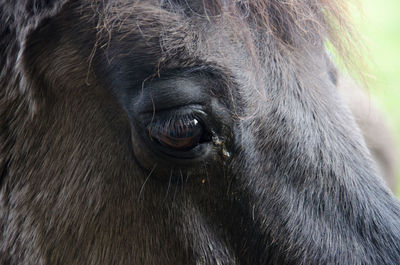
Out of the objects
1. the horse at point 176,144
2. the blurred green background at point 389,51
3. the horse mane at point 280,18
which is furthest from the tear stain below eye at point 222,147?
the blurred green background at point 389,51

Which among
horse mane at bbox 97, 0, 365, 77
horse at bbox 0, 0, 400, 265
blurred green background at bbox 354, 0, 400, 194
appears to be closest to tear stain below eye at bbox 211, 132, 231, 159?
horse at bbox 0, 0, 400, 265

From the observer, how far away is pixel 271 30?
206cm

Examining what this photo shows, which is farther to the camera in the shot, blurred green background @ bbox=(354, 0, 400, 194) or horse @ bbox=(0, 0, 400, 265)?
blurred green background @ bbox=(354, 0, 400, 194)

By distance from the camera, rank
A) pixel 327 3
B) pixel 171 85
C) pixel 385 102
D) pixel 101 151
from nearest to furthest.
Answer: pixel 171 85 < pixel 101 151 < pixel 327 3 < pixel 385 102

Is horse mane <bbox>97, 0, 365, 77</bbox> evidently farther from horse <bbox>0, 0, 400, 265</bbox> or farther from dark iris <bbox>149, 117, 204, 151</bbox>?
dark iris <bbox>149, 117, 204, 151</bbox>

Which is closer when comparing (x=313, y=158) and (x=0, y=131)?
(x=313, y=158)

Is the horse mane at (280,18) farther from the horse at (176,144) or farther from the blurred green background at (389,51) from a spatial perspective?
the blurred green background at (389,51)

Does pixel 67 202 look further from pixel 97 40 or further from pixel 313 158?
pixel 313 158

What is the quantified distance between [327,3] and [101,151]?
3.81 ft

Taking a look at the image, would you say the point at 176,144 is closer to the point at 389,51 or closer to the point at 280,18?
the point at 280,18

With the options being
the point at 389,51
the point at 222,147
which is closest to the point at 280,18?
the point at 222,147

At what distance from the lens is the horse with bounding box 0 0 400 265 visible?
191 cm

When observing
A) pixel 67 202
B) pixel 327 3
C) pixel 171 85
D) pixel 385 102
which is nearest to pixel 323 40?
pixel 327 3

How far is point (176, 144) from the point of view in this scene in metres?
1.91
